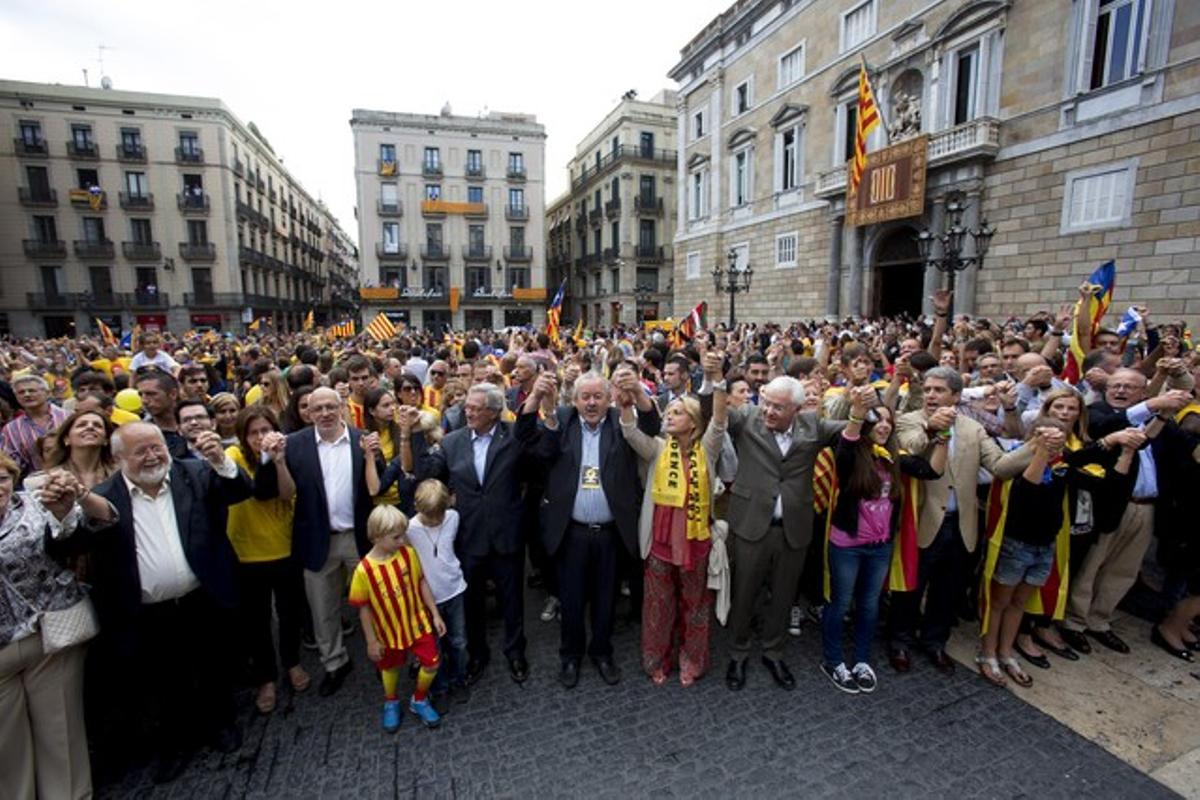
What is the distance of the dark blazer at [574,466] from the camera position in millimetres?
3637

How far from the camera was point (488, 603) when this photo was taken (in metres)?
5.00

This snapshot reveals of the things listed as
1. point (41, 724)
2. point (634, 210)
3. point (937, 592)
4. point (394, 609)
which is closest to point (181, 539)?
point (41, 724)

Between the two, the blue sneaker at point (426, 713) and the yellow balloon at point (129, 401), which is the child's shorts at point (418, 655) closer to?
the blue sneaker at point (426, 713)

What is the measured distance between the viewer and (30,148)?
31719 millimetres

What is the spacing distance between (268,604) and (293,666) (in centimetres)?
51

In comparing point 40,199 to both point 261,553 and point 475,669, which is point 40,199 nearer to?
point 261,553

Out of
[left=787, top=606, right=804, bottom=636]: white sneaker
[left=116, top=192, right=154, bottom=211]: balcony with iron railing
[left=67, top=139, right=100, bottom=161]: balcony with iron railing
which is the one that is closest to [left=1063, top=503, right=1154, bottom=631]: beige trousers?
[left=787, top=606, right=804, bottom=636]: white sneaker

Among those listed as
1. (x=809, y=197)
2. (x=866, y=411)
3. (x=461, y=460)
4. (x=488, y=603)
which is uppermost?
(x=809, y=197)

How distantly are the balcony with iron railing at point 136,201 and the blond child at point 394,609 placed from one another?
137 ft

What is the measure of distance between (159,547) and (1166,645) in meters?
6.53

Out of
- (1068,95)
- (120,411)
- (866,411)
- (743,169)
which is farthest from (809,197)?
(120,411)

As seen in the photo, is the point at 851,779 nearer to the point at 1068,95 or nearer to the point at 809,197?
the point at 1068,95

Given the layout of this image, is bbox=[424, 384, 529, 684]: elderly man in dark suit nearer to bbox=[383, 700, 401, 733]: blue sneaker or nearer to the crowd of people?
the crowd of people

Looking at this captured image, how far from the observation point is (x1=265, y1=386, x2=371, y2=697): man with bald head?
3.50m
